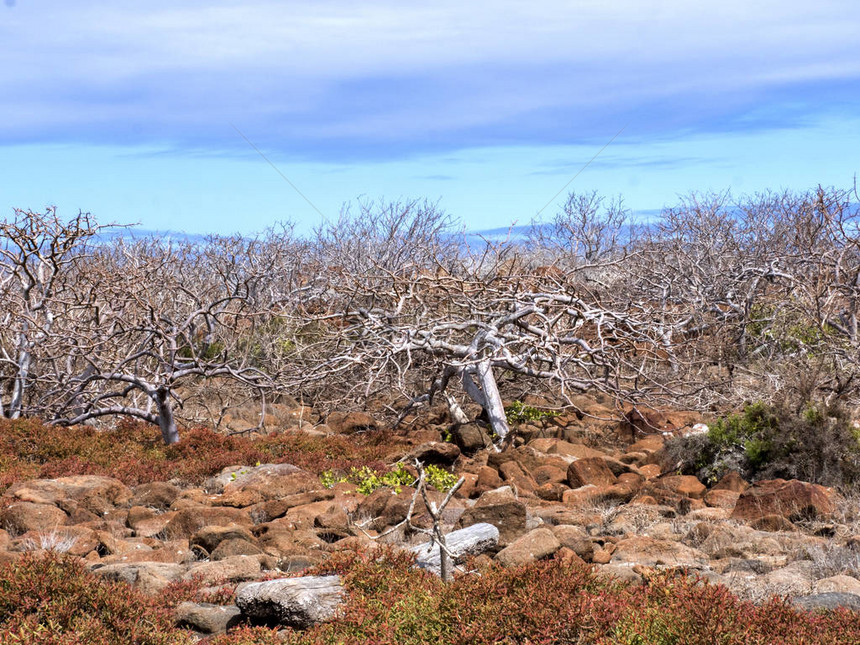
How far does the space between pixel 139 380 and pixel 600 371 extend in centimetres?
574

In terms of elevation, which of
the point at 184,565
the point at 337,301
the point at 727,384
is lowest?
the point at 184,565

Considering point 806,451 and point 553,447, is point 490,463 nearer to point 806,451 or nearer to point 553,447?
point 553,447

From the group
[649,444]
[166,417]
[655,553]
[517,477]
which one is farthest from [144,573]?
[649,444]

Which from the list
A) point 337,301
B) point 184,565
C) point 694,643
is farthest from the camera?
point 337,301

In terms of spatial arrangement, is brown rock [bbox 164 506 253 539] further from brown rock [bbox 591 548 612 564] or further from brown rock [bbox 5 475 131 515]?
brown rock [bbox 591 548 612 564]

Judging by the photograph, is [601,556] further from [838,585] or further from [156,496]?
[156,496]

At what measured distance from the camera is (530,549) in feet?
16.5

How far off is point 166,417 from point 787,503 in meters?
6.56

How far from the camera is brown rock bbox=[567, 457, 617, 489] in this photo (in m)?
7.85

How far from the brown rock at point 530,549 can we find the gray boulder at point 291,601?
3.46ft

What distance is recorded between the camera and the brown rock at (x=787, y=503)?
6.34 m

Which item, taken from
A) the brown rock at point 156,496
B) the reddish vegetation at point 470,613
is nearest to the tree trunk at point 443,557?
the reddish vegetation at point 470,613

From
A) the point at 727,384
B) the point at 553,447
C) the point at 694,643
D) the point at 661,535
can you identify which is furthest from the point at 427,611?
the point at 727,384

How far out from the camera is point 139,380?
32.4 ft
